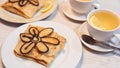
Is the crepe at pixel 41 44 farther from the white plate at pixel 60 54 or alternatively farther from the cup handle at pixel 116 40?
the cup handle at pixel 116 40

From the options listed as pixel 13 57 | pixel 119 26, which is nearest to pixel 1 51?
pixel 13 57

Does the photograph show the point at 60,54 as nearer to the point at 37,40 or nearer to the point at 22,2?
the point at 37,40

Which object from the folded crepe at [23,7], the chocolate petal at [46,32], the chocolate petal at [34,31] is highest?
the folded crepe at [23,7]

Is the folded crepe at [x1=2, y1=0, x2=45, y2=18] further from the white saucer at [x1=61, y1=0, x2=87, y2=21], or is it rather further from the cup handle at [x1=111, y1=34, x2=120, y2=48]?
the cup handle at [x1=111, y1=34, x2=120, y2=48]

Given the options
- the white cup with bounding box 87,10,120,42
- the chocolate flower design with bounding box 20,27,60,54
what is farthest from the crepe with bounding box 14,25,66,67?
the white cup with bounding box 87,10,120,42

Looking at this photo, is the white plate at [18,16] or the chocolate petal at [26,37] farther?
the white plate at [18,16]

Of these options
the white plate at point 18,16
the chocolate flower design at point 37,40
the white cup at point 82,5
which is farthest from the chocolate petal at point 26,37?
the white cup at point 82,5
